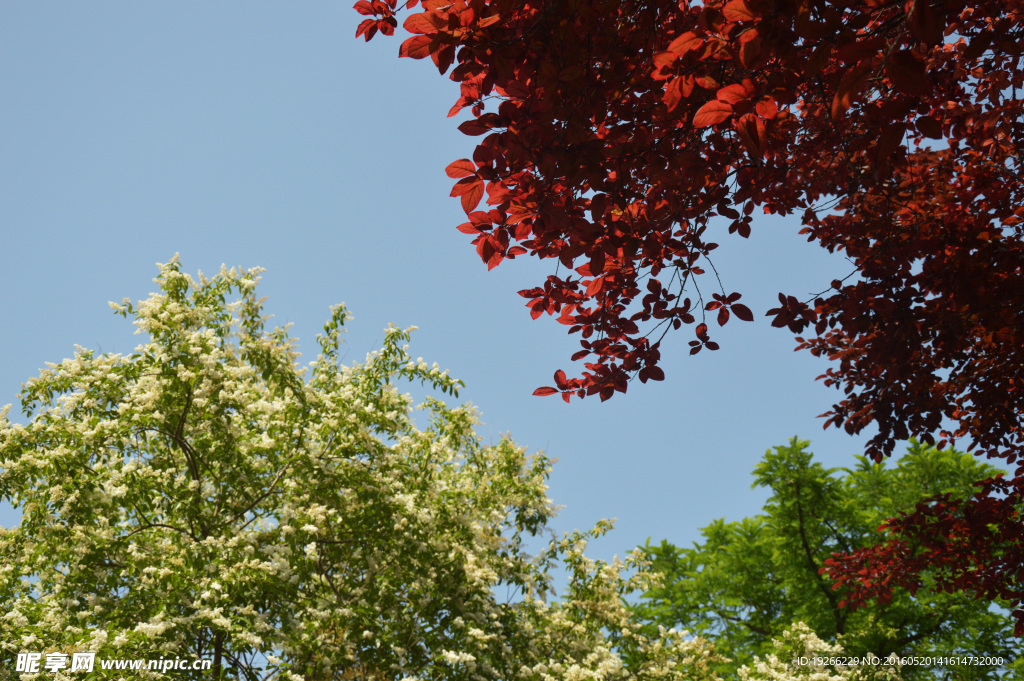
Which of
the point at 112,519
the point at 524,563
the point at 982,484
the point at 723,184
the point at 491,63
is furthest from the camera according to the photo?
the point at 524,563

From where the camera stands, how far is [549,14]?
2.40m

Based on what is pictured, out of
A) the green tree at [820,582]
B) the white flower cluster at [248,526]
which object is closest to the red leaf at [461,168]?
the white flower cluster at [248,526]

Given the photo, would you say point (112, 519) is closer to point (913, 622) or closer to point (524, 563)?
point (524, 563)

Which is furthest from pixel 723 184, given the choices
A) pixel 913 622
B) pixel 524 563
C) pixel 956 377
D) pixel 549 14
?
pixel 913 622

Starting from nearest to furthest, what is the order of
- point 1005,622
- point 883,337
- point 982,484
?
point 883,337 → point 982,484 → point 1005,622

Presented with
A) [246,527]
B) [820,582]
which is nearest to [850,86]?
[246,527]

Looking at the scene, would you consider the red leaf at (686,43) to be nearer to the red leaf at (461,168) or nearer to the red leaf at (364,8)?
the red leaf at (461,168)

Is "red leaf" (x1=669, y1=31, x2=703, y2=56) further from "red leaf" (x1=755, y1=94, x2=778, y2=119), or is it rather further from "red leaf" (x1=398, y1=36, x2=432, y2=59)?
"red leaf" (x1=398, y1=36, x2=432, y2=59)

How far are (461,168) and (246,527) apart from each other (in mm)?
6938

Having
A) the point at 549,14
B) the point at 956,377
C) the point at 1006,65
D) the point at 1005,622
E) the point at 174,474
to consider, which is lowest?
the point at 1005,622

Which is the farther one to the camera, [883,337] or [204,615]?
[204,615]

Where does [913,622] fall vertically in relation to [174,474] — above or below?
below

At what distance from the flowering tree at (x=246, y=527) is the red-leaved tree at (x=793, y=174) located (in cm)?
435

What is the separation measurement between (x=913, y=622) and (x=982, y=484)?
1112 centimetres
